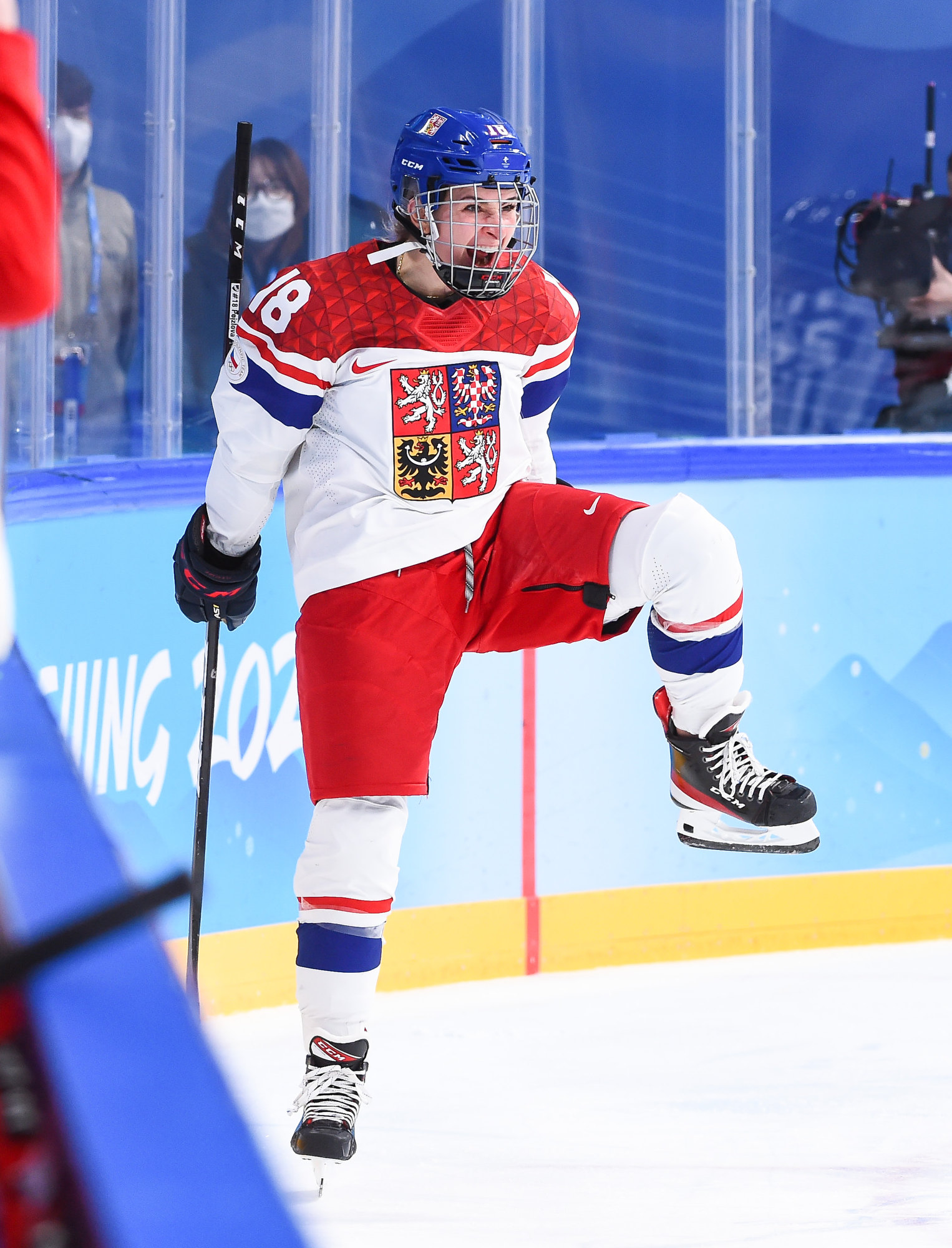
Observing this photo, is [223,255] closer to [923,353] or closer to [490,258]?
[490,258]

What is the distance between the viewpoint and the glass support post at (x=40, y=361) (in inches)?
124

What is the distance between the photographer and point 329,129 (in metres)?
3.82

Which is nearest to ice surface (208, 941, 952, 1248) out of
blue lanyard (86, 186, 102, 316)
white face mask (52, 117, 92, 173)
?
blue lanyard (86, 186, 102, 316)

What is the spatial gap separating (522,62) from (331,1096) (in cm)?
270

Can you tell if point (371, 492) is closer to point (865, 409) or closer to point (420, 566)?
point (420, 566)

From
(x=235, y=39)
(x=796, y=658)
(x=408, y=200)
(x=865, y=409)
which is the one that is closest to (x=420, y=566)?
(x=408, y=200)

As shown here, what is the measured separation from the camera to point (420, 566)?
2352 millimetres

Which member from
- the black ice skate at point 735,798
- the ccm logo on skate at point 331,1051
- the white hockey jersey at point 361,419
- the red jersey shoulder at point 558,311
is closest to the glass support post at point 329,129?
the red jersey shoulder at point 558,311

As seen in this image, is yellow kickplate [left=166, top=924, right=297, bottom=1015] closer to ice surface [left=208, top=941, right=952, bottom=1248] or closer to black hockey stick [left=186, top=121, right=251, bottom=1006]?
ice surface [left=208, top=941, right=952, bottom=1248]

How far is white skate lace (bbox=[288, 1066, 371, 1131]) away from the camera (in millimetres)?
2182

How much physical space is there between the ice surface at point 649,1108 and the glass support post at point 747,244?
1419mm

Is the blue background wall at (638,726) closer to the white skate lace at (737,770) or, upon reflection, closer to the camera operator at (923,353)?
the camera operator at (923,353)

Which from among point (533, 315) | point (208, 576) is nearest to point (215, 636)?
point (208, 576)

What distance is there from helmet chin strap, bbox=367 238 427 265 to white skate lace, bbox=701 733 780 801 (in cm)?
85
